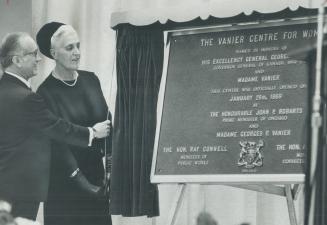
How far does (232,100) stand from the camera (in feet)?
9.93

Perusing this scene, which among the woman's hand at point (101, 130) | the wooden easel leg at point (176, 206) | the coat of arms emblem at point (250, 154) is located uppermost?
the woman's hand at point (101, 130)

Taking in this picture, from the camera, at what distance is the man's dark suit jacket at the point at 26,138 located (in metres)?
3.58

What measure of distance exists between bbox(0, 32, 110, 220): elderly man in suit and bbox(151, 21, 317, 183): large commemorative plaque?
68cm

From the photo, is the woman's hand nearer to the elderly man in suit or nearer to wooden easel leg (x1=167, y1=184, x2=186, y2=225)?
the elderly man in suit

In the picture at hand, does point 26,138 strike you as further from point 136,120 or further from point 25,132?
point 136,120

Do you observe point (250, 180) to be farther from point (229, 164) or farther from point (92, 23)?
point (92, 23)

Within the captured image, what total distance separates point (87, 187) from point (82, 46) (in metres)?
0.75

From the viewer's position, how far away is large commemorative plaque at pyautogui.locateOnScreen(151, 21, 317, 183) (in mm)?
2883

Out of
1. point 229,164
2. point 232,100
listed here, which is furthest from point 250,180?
point 232,100

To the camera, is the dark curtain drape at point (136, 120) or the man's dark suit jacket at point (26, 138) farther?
the man's dark suit jacket at point (26, 138)

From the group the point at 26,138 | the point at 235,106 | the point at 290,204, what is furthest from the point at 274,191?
the point at 26,138

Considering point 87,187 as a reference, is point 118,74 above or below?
above

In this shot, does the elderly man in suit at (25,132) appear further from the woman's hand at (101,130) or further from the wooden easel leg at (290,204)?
the wooden easel leg at (290,204)

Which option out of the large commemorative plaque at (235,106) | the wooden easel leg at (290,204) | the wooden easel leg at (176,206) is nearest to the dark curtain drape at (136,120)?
the large commemorative plaque at (235,106)
